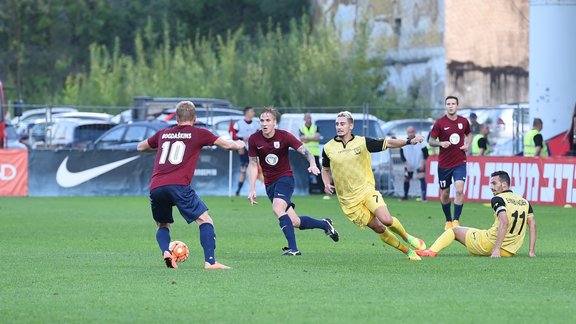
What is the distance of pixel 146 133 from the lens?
121 feet

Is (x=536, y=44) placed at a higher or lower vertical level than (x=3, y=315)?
higher

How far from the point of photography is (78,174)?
33875mm

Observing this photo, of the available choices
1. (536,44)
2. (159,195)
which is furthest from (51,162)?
(159,195)

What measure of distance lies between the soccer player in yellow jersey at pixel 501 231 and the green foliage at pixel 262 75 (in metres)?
34.4

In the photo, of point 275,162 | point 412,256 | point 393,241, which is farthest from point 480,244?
point 275,162

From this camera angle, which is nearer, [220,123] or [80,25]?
[220,123]

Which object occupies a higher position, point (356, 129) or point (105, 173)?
point (356, 129)

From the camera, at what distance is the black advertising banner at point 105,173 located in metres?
33.5

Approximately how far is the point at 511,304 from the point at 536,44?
78.5 ft

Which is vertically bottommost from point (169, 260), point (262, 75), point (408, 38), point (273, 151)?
point (169, 260)

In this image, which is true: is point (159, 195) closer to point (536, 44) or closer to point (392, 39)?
point (536, 44)

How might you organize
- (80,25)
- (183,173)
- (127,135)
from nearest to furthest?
(183,173) < (127,135) < (80,25)

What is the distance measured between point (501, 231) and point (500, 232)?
0.07ft

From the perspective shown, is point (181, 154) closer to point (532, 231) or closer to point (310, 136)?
point (532, 231)
